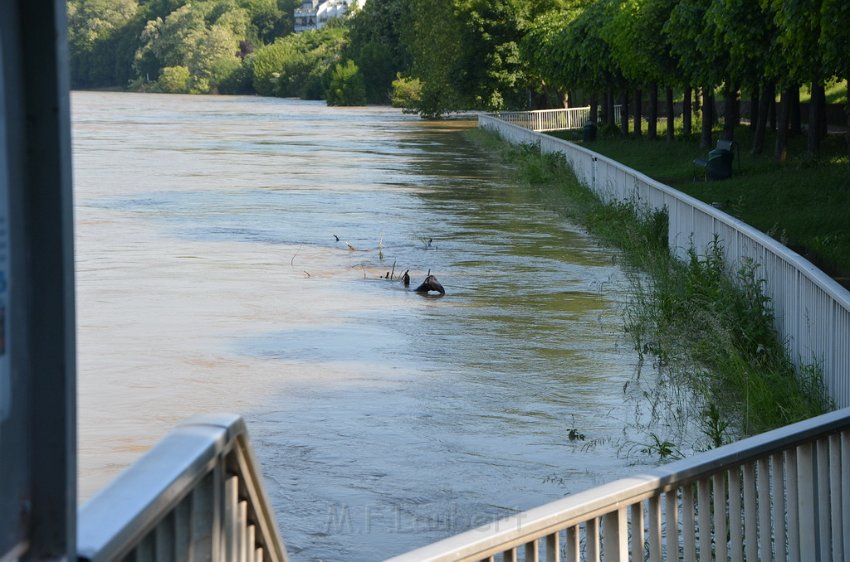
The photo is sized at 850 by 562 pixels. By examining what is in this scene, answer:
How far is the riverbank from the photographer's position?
18281mm

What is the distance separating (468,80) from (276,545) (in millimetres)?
69971

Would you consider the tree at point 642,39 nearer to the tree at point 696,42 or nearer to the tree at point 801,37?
the tree at point 696,42

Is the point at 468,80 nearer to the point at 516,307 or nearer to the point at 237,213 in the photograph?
the point at 237,213

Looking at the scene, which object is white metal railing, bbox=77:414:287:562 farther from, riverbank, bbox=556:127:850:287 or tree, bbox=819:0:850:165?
tree, bbox=819:0:850:165

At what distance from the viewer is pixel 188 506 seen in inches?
94.4

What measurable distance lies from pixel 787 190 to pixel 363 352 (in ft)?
44.2

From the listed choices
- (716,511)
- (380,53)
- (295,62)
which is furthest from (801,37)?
(295,62)

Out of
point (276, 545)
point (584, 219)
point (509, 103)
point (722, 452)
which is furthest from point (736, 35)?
point (509, 103)

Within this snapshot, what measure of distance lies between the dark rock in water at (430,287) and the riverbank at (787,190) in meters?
4.46

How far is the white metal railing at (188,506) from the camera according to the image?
6.66 feet

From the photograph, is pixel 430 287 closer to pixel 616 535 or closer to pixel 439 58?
pixel 616 535

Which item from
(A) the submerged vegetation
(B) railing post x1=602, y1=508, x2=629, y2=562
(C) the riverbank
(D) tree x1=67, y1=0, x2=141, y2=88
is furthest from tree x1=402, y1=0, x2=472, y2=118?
(B) railing post x1=602, y1=508, x2=629, y2=562

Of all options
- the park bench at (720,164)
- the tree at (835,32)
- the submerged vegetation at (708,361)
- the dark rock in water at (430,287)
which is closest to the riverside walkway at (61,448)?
the submerged vegetation at (708,361)

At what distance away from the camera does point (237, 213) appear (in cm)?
3048
